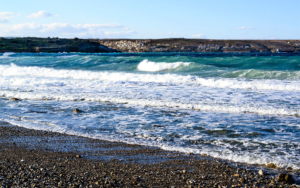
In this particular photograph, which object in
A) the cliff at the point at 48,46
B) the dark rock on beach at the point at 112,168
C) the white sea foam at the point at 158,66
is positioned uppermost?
the cliff at the point at 48,46

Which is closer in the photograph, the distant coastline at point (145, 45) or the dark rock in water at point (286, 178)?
the dark rock in water at point (286, 178)

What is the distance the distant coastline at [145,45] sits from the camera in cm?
7612

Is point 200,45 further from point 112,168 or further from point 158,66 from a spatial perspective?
point 112,168

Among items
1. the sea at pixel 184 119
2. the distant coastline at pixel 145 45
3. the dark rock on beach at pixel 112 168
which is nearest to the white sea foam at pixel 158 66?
the sea at pixel 184 119

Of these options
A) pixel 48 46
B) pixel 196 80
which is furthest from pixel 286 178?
pixel 48 46

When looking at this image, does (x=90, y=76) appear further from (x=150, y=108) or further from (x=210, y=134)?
(x=210, y=134)

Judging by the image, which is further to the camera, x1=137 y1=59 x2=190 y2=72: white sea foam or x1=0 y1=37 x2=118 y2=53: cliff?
x1=0 y1=37 x2=118 y2=53: cliff

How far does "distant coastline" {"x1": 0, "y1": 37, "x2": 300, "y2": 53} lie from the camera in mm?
76125

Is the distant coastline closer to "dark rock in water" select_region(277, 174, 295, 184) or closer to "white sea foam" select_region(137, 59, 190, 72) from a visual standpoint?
"white sea foam" select_region(137, 59, 190, 72)

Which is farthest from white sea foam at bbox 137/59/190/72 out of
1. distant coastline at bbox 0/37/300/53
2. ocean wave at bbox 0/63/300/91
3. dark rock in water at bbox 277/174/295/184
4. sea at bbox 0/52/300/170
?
distant coastline at bbox 0/37/300/53

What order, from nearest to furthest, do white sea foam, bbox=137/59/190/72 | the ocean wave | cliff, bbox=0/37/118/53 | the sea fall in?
the sea, the ocean wave, white sea foam, bbox=137/59/190/72, cliff, bbox=0/37/118/53

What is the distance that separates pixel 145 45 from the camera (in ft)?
317

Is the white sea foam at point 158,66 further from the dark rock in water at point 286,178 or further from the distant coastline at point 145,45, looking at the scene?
the distant coastline at point 145,45

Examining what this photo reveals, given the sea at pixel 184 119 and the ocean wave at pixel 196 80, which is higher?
the ocean wave at pixel 196 80
